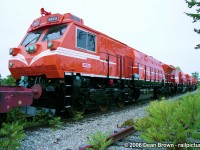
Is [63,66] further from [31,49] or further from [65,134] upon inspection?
[65,134]

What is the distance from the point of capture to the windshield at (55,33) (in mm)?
8181

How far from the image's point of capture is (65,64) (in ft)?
25.5

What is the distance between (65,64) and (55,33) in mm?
1350

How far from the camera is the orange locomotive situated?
7.66m

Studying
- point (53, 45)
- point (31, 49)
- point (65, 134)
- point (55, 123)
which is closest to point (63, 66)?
point (53, 45)

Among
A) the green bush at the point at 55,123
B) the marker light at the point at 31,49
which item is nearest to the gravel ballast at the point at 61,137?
the green bush at the point at 55,123

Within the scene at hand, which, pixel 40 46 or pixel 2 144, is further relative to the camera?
pixel 40 46

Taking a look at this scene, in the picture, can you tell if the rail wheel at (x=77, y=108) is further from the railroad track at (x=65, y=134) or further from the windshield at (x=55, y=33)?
the windshield at (x=55, y=33)

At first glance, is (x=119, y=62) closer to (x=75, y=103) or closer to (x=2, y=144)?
(x=75, y=103)

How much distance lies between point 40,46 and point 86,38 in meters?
1.97

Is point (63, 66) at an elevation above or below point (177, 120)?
above

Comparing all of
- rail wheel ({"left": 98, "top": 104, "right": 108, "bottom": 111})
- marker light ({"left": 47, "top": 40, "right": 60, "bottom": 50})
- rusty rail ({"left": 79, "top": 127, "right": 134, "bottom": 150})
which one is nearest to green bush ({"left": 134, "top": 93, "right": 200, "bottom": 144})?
rusty rail ({"left": 79, "top": 127, "right": 134, "bottom": 150})

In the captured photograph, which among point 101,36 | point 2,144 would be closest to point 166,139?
point 2,144

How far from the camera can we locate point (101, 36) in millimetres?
10289
